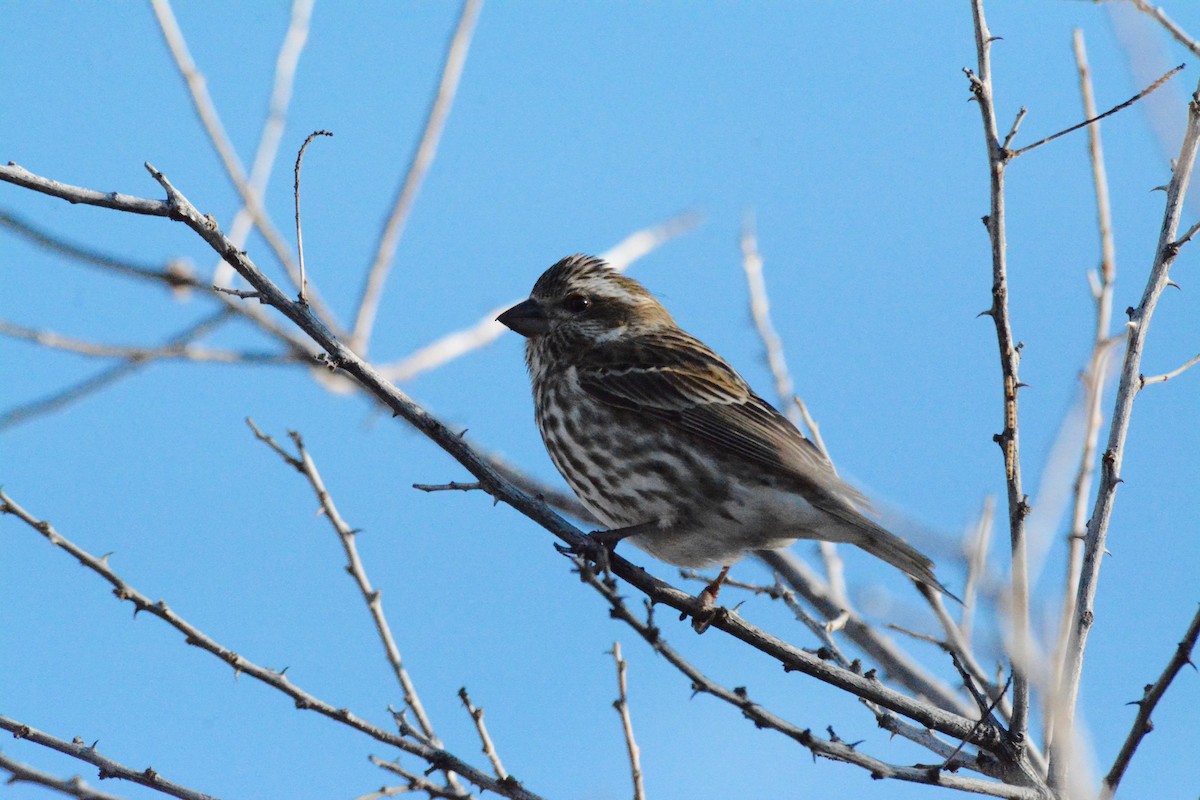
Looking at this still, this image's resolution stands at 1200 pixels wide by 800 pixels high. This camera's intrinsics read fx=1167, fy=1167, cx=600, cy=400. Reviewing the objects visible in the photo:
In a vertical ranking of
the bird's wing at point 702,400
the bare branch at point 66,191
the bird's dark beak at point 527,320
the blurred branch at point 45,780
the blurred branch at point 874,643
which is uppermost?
the bird's dark beak at point 527,320

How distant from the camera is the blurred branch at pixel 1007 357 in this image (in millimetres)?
4359

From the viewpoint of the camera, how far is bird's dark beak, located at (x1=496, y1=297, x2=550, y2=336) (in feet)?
23.7

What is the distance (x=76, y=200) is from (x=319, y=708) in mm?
2054

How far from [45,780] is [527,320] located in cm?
395

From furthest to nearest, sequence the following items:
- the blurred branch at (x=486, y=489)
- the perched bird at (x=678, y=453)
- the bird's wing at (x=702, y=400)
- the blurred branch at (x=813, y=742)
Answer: the bird's wing at (x=702, y=400) → the perched bird at (x=678, y=453) → the blurred branch at (x=486, y=489) → the blurred branch at (x=813, y=742)

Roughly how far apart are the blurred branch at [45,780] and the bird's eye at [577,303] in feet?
13.3

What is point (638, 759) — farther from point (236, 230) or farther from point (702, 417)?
point (236, 230)

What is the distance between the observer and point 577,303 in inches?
288

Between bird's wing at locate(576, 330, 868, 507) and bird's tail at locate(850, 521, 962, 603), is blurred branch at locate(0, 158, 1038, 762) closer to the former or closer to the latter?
bird's tail at locate(850, 521, 962, 603)

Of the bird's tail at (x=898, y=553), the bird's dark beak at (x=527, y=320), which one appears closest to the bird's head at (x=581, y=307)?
the bird's dark beak at (x=527, y=320)

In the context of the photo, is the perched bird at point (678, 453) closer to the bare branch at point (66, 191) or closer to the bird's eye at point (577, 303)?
the bird's eye at point (577, 303)

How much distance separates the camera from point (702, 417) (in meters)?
6.18

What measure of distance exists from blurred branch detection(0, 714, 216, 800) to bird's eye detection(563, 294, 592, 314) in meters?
3.89

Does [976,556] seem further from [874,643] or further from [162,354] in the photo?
[162,354]
